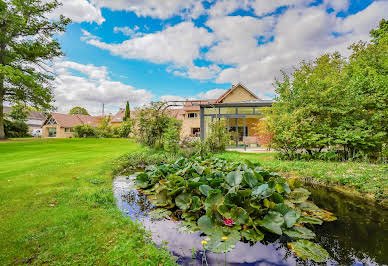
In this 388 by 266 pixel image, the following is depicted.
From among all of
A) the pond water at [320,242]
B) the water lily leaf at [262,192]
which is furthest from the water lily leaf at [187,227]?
the water lily leaf at [262,192]

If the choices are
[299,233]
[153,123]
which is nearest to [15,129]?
[153,123]

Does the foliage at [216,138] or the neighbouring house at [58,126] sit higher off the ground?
the neighbouring house at [58,126]

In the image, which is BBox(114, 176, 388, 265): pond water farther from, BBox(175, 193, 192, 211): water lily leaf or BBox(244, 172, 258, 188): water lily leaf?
BBox(244, 172, 258, 188): water lily leaf

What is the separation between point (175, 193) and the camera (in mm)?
3535

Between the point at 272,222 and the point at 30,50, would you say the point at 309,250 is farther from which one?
the point at 30,50

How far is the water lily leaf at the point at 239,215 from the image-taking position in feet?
8.43

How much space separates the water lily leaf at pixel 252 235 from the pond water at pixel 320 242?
122 mm

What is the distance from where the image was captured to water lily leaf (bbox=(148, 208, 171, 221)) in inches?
125

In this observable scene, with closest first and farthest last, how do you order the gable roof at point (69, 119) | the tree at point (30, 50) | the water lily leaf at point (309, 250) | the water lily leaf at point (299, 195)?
the water lily leaf at point (309, 250)
the water lily leaf at point (299, 195)
the tree at point (30, 50)
the gable roof at point (69, 119)

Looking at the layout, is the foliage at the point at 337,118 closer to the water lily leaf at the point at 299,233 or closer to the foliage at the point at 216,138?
the foliage at the point at 216,138

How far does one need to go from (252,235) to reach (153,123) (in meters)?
8.29

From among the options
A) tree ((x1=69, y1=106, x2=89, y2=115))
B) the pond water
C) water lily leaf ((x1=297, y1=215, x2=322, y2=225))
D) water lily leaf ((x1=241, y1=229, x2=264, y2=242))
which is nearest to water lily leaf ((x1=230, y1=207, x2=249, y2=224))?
water lily leaf ((x1=241, y1=229, x2=264, y2=242))

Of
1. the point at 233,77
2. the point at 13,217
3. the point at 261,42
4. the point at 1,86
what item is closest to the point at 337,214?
the point at 13,217

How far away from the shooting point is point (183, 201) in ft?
10.8
